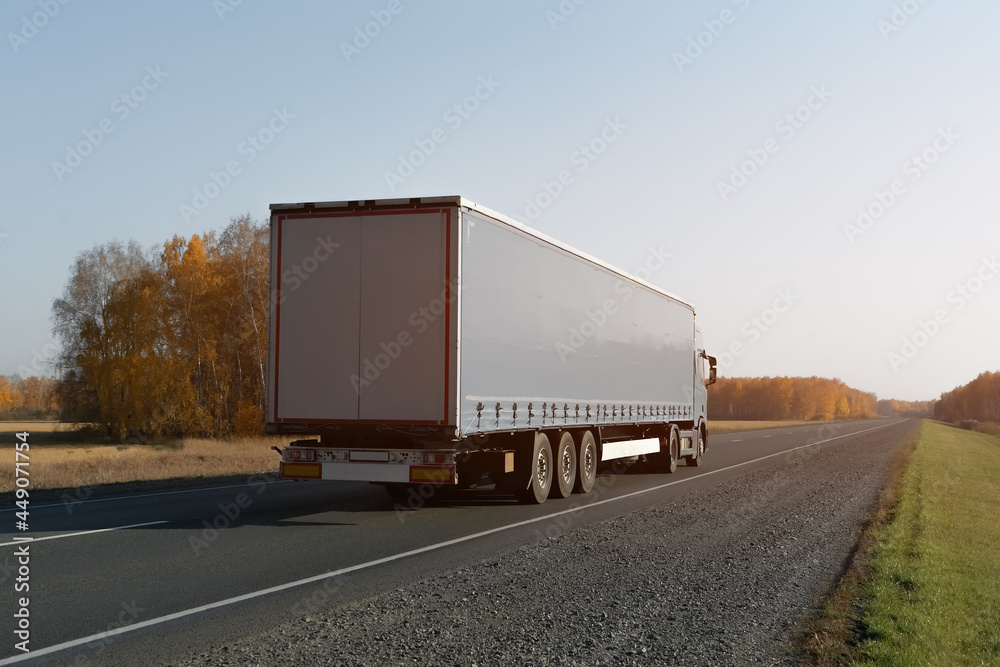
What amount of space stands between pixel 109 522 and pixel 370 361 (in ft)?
12.9

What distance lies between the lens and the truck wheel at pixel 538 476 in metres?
13.1

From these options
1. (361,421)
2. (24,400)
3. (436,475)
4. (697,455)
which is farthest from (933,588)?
(24,400)

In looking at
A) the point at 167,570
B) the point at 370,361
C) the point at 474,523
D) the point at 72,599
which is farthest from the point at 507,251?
the point at 72,599

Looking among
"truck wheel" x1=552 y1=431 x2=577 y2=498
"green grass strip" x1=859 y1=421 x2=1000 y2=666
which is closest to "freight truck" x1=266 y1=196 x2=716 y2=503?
"truck wheel" x1=552 y1=431 x2=577 y2=498

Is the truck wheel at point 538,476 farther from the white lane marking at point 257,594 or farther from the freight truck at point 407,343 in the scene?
the white lane marking at point 257,594

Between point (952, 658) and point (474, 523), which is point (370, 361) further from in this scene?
point (952, 658)

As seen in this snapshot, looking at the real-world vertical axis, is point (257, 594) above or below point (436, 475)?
below

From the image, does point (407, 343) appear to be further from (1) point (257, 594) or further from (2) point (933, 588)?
(2) point (933, 588)

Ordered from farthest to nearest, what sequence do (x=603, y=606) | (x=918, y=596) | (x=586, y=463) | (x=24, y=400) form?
(x=24, y=400), (x=586, y=463), (x=918, y=596), (x=603, y=606)

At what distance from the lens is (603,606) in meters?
6.60

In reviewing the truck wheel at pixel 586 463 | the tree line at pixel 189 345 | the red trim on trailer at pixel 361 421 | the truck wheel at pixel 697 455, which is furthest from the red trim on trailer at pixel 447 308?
the tree line at pixel 189 345

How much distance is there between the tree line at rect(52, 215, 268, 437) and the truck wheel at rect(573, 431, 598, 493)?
31.9 m

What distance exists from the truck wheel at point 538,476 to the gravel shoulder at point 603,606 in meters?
1.81

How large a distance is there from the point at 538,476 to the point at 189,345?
37.0 meters
